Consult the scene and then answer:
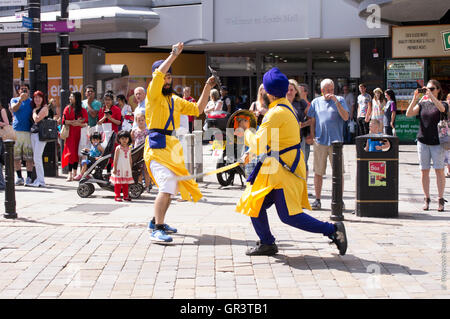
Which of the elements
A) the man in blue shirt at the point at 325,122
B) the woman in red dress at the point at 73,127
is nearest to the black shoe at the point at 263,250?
the man in blue shirt at the point at 325,122

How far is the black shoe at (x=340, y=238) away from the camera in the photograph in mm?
6535

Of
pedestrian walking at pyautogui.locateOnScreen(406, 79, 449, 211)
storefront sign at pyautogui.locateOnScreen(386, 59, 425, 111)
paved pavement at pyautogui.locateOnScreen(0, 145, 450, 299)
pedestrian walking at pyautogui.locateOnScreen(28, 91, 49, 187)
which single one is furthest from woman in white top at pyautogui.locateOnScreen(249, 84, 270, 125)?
storefront sign at pyautogui.locateOnScreen(386, 59, 425, 111)

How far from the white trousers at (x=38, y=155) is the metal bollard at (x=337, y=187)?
619 cm

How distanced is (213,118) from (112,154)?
8.23 feet

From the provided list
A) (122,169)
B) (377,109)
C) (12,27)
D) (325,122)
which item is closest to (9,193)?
(122,169)

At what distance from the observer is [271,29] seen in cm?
2238

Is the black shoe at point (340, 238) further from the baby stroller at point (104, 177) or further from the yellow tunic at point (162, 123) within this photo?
the baby stroller at point (104, 177)

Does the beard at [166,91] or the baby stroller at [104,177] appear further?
the baby stroller at [104,177]

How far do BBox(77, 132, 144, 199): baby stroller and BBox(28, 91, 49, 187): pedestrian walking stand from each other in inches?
64.2

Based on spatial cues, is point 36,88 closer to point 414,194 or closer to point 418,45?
point 414,194

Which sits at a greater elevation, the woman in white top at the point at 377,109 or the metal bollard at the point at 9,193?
the woman in white top at the point at 377,109

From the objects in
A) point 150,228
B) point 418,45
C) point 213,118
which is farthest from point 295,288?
point 418,45

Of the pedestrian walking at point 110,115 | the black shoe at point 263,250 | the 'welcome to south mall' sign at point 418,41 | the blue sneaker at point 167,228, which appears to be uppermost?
the 'welcome to south mall' sign at point 418,41

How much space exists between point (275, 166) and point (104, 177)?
5.41 meters
